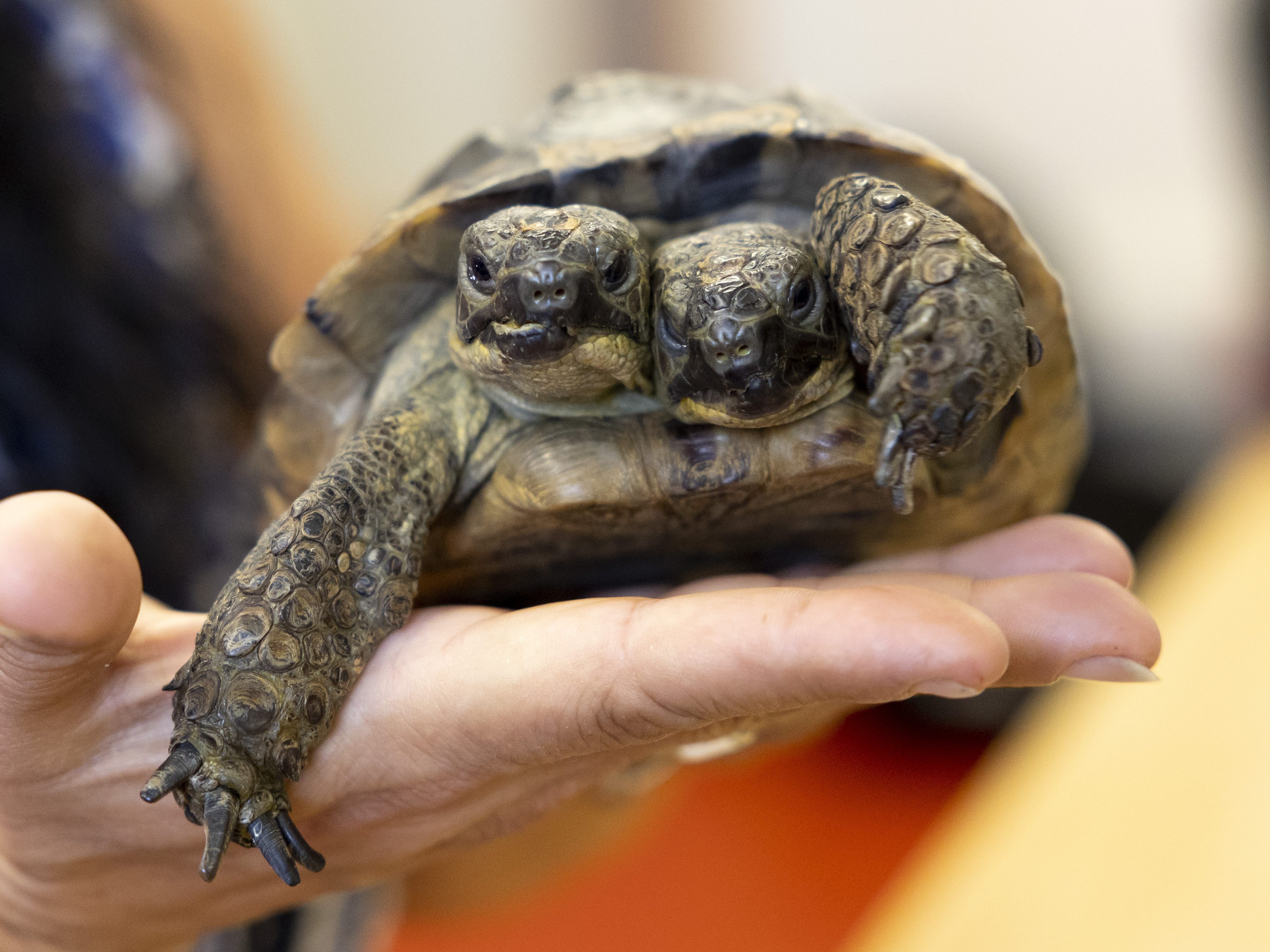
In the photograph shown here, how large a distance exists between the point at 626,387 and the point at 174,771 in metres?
0.69

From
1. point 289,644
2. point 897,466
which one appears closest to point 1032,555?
point 897,466

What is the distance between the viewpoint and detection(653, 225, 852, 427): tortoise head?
1.03 m

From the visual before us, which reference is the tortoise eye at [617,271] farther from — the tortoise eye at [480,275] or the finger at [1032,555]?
the finger at [1032,555]

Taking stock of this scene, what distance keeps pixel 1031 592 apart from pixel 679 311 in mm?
510

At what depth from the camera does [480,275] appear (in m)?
1.08

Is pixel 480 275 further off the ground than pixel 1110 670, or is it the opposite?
pixel 480 275

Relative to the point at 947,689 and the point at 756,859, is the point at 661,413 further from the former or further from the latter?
the point at 756,859

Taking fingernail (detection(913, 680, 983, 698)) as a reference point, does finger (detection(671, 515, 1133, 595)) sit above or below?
below

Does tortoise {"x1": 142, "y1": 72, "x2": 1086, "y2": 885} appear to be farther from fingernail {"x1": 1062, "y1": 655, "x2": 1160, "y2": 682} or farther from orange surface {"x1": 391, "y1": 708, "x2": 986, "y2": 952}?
orange surface {"x1": 391, "y1": 708, "x2": 986, "y2": 952}

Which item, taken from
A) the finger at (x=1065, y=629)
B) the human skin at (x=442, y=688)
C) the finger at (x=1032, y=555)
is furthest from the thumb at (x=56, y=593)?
the finger at (x=1032, y=555)

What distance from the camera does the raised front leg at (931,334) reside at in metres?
0.92

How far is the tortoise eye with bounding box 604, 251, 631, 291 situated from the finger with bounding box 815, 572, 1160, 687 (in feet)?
1.48

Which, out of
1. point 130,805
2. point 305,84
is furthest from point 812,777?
point 305,84

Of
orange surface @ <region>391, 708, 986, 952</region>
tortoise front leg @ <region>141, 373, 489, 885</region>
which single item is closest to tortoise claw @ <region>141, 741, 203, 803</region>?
tortoise front leg @ <region>141, 373, 489, 885</region>
